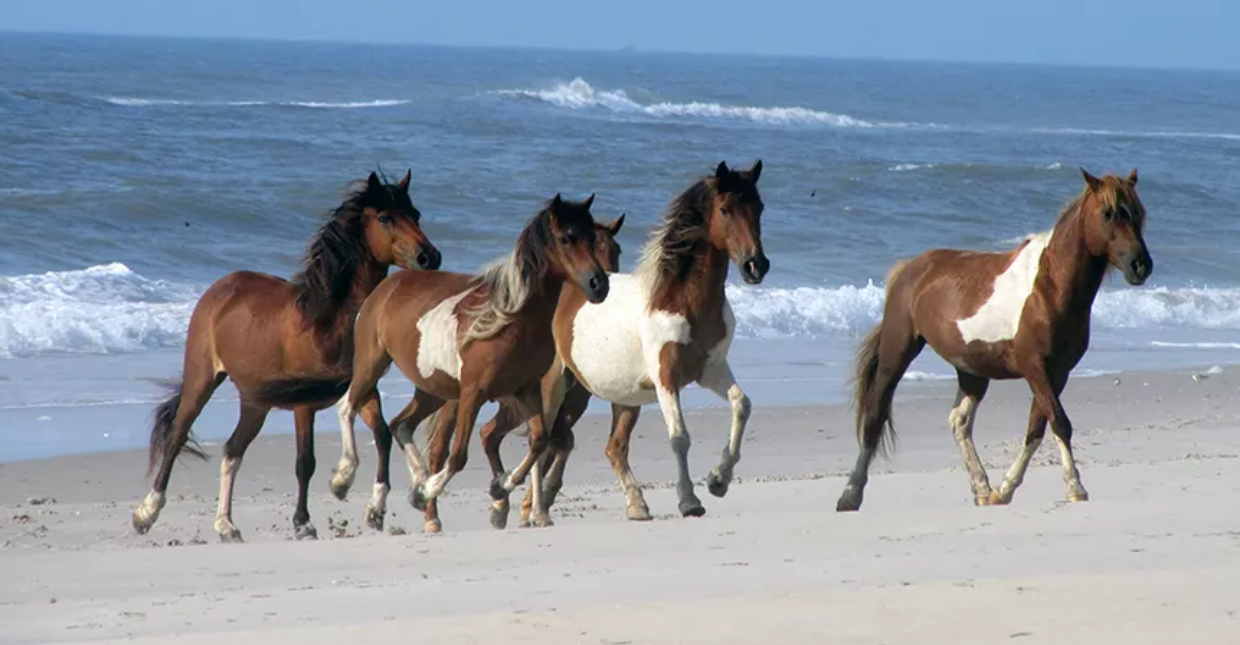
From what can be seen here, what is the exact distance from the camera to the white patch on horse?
794 centimetres

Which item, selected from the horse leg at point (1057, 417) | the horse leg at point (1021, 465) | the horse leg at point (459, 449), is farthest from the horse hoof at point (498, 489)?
the horse leg at point (1057, 417)

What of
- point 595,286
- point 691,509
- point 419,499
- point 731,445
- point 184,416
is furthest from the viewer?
point 184,416

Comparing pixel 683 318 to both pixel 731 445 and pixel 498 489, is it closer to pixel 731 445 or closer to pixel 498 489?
pixel 731 445

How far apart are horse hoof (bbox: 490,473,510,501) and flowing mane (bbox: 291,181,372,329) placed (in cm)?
103

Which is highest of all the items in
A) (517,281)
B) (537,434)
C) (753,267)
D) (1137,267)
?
(1137,267)

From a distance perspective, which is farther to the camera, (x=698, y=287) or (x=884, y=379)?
(x=884, y=379)

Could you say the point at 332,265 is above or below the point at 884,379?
above

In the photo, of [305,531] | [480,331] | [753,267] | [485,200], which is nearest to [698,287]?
[753,267]

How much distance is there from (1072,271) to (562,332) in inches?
86.9

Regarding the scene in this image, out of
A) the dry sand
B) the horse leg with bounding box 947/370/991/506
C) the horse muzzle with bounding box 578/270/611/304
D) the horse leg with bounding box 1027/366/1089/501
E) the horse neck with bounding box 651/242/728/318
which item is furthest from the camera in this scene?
the horse leg with bounding box 947/370/991/506

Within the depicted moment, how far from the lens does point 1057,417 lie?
7992 mm

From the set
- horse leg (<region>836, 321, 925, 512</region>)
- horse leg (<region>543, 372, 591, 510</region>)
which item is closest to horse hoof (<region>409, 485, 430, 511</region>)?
horse leg (<region>543, 372, 591, 510</region>)

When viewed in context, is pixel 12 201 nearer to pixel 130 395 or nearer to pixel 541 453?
pixel 130 395

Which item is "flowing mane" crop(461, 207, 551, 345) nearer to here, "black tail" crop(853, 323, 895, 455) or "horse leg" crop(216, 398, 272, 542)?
"horse leg" crop(216, 398, 272, 542)
